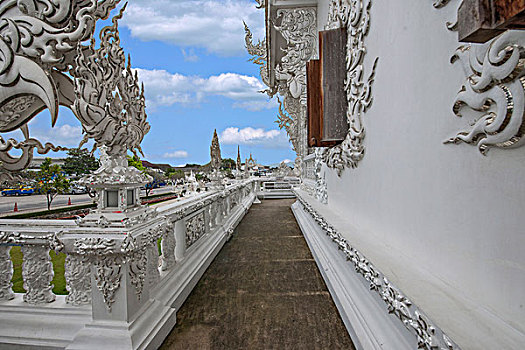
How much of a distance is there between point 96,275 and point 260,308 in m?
1.23

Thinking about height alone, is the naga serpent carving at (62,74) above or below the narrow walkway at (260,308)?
above

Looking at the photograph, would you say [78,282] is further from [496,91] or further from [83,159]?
[496,91]

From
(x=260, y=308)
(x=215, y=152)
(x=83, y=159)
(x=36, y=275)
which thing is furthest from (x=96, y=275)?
(x=215, y=152)

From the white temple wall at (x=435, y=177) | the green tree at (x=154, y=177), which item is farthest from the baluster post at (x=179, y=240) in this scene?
the white temple wall at (x=435, y=177)

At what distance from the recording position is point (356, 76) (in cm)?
202

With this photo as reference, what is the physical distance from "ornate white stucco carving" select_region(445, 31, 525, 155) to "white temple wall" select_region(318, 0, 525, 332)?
0.16 ft

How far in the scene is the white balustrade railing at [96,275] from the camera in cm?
159

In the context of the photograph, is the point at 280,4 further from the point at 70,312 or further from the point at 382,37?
the point at 70,312

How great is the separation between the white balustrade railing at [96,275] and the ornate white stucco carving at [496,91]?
1666 millimetres

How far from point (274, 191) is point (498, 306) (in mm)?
11099

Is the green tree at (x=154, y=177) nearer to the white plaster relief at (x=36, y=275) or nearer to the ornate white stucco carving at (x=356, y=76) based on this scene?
the white plaster relief at (x=36, y=275)

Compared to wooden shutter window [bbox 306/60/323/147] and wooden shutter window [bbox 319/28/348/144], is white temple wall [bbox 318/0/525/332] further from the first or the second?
wooden shutter window [bbox 306/60/323/147]

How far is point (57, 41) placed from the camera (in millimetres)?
1426

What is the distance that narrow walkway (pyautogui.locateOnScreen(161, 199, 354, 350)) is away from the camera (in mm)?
1817
